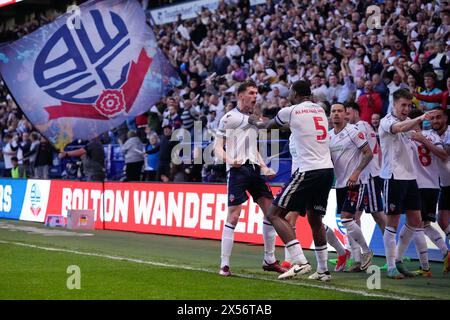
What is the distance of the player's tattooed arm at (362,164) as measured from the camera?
1039 cm

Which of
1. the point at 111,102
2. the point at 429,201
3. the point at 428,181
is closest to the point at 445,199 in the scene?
the point at 429,201

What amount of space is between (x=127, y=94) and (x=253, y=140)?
10498mm

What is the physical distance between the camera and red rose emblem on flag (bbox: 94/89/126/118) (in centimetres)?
2033

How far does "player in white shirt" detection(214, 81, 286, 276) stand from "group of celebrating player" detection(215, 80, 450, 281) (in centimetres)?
1

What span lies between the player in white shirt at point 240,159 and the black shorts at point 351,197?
1309 mm

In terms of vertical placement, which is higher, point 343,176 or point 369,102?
point 369,102

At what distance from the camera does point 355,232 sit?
11.0 metres

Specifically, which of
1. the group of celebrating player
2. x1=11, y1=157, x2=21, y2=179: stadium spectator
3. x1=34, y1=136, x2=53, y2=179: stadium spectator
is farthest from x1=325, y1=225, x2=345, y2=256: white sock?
x1=11, y1=157, x2=21, y2=179: stadium spectator

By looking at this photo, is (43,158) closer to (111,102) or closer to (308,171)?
(111,102)

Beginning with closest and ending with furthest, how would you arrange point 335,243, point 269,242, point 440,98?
point 269,242
point 335,243
point 440,98

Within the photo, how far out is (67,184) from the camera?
20141 mm

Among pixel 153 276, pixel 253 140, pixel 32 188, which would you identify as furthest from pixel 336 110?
pixel 32 188

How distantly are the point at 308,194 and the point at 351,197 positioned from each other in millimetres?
1745

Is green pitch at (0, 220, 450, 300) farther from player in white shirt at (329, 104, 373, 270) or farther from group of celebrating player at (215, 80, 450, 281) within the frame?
player in white shirt at (329, 104, 373, 270)
